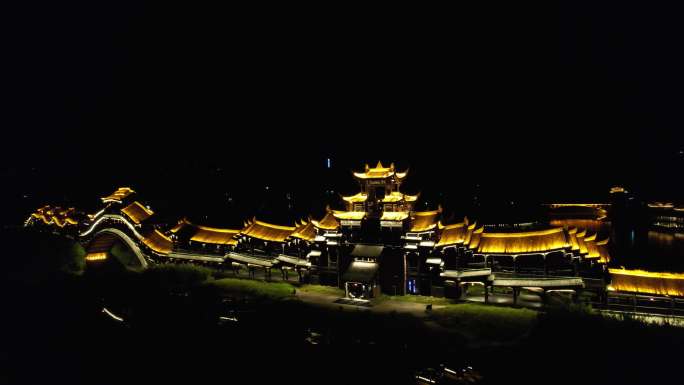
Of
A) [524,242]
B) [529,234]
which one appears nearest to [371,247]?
[524,242]

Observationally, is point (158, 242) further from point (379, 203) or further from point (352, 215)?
point (379, 203)

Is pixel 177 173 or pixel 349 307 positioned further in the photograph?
pixel 177 173

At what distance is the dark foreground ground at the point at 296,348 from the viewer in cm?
1633

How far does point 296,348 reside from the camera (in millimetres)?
19406

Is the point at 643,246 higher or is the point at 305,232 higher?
the point at 305,232

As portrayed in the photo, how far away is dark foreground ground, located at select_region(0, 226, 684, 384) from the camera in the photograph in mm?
16328

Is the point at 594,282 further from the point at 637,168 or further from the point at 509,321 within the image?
the point at 637,168

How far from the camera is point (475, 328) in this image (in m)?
20.8

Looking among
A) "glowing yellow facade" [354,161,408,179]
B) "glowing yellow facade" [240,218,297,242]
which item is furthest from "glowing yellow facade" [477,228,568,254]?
"glowing yellow facade" [240,218,297,242]

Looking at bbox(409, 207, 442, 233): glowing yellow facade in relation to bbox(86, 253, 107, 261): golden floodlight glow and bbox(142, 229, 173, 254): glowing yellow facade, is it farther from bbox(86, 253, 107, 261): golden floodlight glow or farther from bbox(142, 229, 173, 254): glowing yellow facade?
bbox(86, 253, 107, 261): golden floodlight glow

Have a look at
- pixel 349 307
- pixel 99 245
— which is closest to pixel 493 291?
pixel 349 307

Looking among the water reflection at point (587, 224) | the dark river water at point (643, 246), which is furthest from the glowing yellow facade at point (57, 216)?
the water reflection at point (587, 224)

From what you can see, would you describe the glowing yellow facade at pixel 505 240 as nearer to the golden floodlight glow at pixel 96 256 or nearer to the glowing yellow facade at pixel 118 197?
the glowing yellow facade at pixel 118 197

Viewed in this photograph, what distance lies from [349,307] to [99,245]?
25258 millimetres
